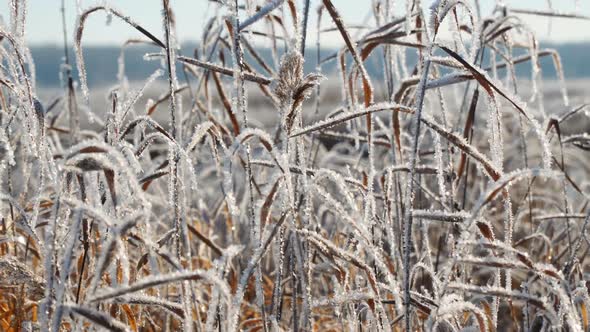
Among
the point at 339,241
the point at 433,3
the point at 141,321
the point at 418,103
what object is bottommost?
the point at 141,321

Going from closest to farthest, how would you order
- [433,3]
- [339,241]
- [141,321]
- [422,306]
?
[433,3], [422,306], [141,321], [339,241]

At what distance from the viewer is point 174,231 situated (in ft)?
3.40

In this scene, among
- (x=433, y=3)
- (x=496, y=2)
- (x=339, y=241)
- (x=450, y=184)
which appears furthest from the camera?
(x=339, y=241)

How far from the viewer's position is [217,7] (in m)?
1.48

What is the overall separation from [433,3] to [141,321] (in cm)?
63

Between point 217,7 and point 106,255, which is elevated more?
point 217,7

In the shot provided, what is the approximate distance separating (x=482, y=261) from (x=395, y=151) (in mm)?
549

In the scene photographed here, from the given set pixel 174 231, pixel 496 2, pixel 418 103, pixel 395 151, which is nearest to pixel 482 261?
pixel 418 103

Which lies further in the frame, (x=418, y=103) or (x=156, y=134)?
(x=156, y=134)

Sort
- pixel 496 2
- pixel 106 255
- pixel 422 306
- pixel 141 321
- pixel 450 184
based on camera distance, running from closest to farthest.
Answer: pixel 106 255 < pixel 422 306 < pixel 141 321 < pixel 450 184 < pixel 496 2

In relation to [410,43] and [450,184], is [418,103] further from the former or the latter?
[450,184]

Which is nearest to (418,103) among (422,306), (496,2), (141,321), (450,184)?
(422,306)

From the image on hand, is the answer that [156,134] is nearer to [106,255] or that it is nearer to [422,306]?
[106,255]

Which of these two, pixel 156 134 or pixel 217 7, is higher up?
pixel 217 7
